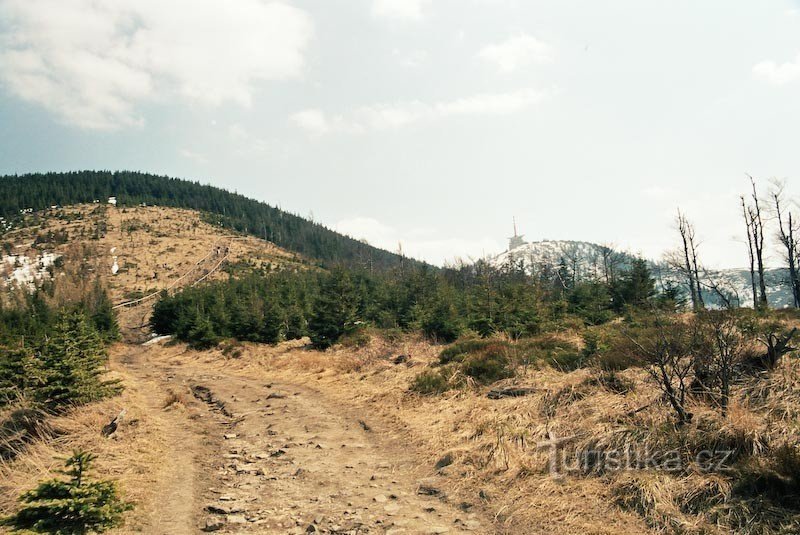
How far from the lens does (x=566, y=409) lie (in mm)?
6969

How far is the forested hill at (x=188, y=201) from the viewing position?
130m

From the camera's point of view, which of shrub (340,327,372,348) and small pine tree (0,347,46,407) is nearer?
small pine tree (0,347,46,407)

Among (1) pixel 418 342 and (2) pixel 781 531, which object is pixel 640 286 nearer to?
(1) pixel 418 342

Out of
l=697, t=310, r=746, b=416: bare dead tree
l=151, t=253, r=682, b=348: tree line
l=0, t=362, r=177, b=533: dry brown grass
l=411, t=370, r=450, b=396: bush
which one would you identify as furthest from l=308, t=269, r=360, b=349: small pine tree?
l=697, t=310, r=746, b=416: bare dead tree

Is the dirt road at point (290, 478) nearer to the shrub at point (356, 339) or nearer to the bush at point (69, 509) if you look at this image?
the bush at point (69, 509)

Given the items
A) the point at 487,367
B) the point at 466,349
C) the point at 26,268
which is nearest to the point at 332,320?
the point at 466,349

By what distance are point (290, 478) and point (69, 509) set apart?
9.16 feet

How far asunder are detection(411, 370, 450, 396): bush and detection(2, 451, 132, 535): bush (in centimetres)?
709

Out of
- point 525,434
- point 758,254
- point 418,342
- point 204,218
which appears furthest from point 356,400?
point 204,218

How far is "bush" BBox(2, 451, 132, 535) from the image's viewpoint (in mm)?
4117

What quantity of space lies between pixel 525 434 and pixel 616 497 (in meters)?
2.06

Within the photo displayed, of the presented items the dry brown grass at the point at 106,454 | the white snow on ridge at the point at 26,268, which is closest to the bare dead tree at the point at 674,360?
the dry brown grass at the point at 106,454

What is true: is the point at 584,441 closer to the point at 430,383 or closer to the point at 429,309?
the point at 430,383

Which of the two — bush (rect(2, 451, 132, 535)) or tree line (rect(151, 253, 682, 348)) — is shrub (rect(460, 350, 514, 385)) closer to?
tree line (rect(151, 253, 682, 348))
